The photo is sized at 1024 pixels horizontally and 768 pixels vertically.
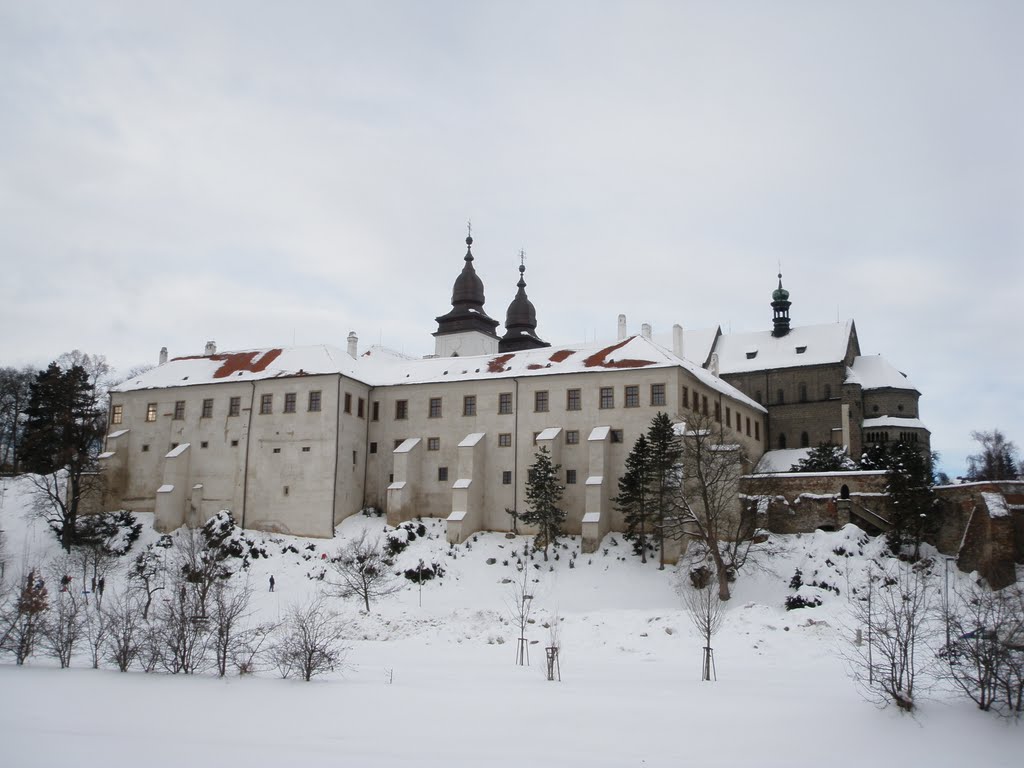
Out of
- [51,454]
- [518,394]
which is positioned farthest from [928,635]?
[51,454]

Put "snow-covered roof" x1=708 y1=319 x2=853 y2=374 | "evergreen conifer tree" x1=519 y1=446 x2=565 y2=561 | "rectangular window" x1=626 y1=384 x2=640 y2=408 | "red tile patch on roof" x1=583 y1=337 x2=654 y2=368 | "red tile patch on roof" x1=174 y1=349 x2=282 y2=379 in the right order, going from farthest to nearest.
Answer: "snow-covered roof" x1=708 y1=319 x2=853 y2=374
"red tile patch on roof" x1=174 y1=349 x2=282 y2=379
"red tile patch on roof" x1=583 y1=337 x2=654 y2=368
"rectangular window" x1=626 y1=384 x2=640 y2=408
"evergreen conifer tree" x1=519 y1=446 x2=565 y2=561

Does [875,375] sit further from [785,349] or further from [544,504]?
[544,504]

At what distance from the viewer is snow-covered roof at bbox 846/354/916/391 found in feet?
211

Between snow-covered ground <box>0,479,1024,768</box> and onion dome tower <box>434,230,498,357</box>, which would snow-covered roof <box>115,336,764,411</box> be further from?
snow-covered ground <box>0,479,1024,768</box>

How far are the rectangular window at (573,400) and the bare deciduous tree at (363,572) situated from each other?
1211 centimetres

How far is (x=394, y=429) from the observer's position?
5491 centimetres

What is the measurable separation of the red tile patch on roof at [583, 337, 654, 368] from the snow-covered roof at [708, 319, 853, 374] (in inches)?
629

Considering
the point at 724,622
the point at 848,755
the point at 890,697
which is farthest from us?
the point at 724,622

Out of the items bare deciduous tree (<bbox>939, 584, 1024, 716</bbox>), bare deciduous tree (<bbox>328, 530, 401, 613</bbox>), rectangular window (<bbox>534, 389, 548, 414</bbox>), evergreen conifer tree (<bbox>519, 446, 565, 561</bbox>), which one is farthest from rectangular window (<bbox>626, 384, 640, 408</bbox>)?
bare deciduous tree (<bbox>939, 584, 1024, 716</bbox>)

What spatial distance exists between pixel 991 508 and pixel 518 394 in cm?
2362

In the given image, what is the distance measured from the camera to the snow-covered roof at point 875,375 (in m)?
64.4

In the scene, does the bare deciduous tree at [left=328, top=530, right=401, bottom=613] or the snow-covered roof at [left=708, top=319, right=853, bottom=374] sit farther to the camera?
the snow-covered roof at [left=708, top=319, right=853, bottom=374]

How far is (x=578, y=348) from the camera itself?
54750 millimetres

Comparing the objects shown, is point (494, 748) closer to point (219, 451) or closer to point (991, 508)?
point (991, 508)
